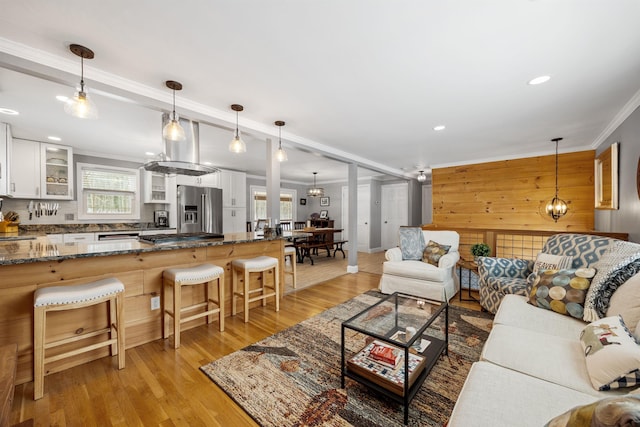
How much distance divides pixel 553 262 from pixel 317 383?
228 cm

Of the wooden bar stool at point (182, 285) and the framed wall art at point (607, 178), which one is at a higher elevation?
the framed wall art at point (607, 178)

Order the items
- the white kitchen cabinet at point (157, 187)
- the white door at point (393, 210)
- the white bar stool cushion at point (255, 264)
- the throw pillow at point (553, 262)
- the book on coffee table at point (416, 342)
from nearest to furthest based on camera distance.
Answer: the book on coffee table at point (416, 342), the throw pillow at point (553, 262), the white bar stool cushion at point (255, 264), the white kitchen cabinet at point (157, 187), the white door at point (393, 210)

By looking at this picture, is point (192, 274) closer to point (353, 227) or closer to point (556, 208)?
point (353, 227)

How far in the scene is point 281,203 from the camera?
337 inches

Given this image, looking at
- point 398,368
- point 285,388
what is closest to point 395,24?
point 398,368

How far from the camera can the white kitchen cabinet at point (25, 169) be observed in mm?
3758

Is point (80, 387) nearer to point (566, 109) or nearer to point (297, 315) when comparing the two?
point (297, 315)

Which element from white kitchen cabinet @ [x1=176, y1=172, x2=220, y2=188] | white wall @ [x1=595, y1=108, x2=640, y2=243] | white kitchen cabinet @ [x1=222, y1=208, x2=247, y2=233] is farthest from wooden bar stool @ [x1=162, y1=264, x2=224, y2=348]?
white wall @ [x1=595, y1=108, x2=640, y2=243]

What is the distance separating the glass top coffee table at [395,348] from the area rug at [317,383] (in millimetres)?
121

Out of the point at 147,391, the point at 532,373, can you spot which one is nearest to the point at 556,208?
the point at 532,373

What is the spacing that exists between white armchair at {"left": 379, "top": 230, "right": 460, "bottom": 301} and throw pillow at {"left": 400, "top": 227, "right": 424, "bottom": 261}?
0.10m

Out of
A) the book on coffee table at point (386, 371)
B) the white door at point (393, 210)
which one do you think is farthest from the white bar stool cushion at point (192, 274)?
the white door at point (393, 210)

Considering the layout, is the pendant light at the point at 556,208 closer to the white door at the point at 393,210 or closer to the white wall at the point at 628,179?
the white wall at the point at 628,179

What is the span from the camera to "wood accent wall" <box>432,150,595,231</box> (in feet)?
15.2
